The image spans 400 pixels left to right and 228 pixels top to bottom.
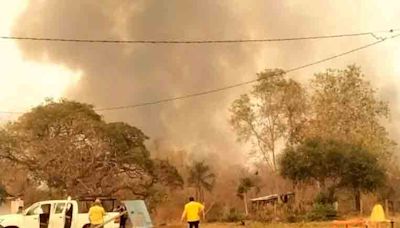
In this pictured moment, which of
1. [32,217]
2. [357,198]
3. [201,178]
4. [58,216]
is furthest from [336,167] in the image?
→ [32,217]

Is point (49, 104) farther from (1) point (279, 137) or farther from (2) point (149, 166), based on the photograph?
(1) point (279, 137)

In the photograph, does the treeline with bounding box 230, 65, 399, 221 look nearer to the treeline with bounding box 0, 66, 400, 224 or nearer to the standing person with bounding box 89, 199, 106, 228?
the treeline with bounding box 0, 66, 400, 224

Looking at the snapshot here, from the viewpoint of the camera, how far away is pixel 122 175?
49812mm

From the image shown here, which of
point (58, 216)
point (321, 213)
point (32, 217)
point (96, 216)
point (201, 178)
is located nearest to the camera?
point (96, 216)

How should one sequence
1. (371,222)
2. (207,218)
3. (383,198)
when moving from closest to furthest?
(371,222) → (207,218) → (383,198)

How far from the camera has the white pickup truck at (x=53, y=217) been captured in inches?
1067

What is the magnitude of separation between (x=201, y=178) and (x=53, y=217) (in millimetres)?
41877

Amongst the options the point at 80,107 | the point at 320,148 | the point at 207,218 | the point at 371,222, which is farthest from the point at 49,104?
the point at 371,222

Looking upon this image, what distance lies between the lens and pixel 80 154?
161 ft

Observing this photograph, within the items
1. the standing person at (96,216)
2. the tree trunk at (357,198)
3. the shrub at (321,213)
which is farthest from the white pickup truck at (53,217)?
the tree trunk at (357,198)

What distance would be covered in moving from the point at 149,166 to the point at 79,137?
5.58 metres

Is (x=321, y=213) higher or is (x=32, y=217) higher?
(x=32, y=217)

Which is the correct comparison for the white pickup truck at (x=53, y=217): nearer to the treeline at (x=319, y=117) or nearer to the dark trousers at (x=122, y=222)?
the dark trousers at (x=122, y=222)

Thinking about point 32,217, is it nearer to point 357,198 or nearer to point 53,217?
point 53,217
